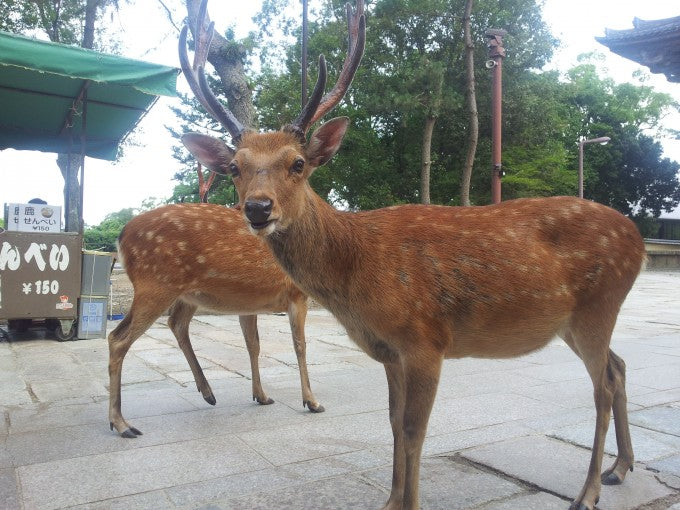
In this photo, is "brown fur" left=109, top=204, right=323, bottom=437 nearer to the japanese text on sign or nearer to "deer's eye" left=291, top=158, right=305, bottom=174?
"deer's eye" left=291, top=158, right=305, bottom=174

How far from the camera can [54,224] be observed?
7.65 m

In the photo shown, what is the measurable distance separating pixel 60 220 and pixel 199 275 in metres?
4.28

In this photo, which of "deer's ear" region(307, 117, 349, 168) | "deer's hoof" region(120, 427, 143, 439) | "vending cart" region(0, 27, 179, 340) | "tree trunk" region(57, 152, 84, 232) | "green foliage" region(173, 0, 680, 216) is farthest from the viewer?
"green foliage" region(173, 0, 680, 216)

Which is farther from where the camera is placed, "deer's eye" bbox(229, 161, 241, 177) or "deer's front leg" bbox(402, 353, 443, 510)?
"deer's eye" bbox(229, 161, 241, 177)

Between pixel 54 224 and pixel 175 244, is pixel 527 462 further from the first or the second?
pixel 54 224

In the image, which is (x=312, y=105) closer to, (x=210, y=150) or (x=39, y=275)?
(x=210, y=150)

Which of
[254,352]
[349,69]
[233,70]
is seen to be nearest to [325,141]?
[349,69]

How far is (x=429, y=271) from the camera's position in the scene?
2.73 m

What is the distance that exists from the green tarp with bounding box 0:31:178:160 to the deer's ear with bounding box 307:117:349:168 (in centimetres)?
437

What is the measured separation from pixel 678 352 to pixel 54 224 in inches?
Answer: 310

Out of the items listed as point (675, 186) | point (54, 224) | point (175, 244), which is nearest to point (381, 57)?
point (54, 224)

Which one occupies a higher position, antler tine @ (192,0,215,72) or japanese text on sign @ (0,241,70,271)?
antler tine @ (192,0,215,72)

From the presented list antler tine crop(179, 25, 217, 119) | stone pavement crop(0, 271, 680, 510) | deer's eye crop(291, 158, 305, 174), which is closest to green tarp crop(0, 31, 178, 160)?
stone pavement crop(0, 271, 680, 510)

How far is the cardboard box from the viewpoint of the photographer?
738cm
